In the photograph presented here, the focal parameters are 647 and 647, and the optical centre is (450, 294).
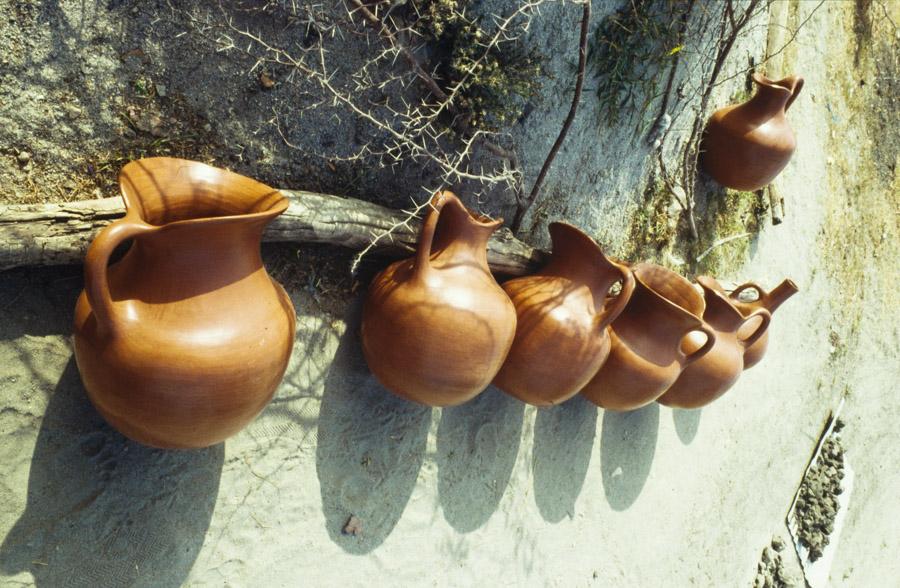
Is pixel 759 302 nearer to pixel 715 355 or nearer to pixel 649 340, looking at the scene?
pixel 715 355

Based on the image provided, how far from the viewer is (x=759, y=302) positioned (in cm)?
321

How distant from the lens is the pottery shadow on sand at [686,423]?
11.8 ft

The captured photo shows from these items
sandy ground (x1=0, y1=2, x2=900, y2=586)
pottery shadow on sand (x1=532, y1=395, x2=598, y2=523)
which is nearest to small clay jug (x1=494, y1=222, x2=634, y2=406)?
sandy ground (x1=0, y1=2, x2=900, y2=586)

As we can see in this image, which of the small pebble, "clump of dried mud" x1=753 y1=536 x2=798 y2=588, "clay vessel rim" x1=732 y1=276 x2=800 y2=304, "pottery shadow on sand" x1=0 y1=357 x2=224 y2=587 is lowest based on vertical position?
"clump of dried mud" x1=753 y1=536 x2=798 y2=588

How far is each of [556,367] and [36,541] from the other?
5.36 ft

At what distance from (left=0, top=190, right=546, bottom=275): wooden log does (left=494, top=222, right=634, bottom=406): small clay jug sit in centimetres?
15

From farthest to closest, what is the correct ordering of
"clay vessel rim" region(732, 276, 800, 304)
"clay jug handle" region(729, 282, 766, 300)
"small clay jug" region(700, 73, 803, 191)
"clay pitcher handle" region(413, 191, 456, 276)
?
"small clay jug" region(700, 73, 803, 191)
"clay jug handle" region(729, 282, 766, 300)
"clay vessel rim" region(732, 276, 800, 304)
"clay pitcher handle" region(413, 191, 456, 276)

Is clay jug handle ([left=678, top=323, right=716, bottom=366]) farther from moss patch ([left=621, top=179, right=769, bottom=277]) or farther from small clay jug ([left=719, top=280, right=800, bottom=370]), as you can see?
moss patch ([left=621, top=179, right=769, bottom=277])

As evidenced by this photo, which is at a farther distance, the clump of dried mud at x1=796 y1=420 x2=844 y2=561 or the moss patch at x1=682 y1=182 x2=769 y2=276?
the clump of dried mud at x1=796 y1=420 x2=844 y2=561

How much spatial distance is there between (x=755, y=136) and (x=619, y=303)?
1696mm

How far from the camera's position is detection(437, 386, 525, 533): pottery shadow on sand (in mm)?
2549

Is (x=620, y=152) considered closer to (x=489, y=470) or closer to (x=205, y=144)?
(x=489, y=470)

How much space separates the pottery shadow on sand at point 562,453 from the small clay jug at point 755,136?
1.56 meters

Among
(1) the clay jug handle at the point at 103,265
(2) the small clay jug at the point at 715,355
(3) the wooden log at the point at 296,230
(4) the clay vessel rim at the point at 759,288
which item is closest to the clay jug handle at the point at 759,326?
(2) the small clay jug at the point at 715,355
